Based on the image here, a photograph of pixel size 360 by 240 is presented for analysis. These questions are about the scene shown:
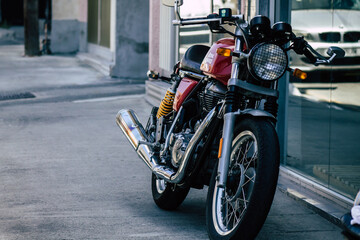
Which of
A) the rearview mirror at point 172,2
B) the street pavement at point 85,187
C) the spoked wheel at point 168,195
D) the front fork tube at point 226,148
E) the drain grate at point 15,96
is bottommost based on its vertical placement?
the drain grate at point 15,96

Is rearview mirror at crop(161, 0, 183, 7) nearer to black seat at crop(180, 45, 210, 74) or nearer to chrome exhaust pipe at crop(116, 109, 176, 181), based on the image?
black seat at crop(180, 45, 210, 74)

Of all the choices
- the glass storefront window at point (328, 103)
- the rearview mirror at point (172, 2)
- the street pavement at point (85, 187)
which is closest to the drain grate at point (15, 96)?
the street pavement at point (85, 187)

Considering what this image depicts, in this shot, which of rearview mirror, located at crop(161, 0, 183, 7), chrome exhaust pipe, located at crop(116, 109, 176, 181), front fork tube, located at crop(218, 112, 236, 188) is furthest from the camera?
chrome exhaust pipe, located at crop(116, 109, 176, 181)

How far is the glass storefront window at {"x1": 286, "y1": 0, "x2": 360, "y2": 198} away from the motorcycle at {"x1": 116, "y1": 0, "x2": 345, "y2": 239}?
1.08m

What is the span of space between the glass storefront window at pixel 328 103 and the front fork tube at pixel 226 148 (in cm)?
157

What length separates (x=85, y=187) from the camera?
20.0 ft

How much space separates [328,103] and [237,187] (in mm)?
1860

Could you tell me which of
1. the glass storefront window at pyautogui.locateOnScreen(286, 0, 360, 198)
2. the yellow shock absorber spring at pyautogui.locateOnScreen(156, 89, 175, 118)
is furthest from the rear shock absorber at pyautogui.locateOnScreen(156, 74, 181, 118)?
the glass storefront window at pyautogui.locateOnScreen(286, 0, 360, 198)

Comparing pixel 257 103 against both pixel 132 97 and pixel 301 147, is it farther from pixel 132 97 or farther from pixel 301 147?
pixel 132 97

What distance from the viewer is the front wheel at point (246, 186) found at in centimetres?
391

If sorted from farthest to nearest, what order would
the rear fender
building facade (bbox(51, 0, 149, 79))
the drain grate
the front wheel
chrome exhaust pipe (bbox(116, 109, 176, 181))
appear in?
building facade (bbox(51, 0, 149, 79))
the drain grate
chrome exhaust pipe (bbox(116, 109, 176, 181))
the rear fender
the front wheel

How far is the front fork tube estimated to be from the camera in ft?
13.8

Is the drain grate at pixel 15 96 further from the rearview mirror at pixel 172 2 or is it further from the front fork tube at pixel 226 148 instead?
the front fork tube at pixel 226 148

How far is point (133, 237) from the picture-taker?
4.70m
